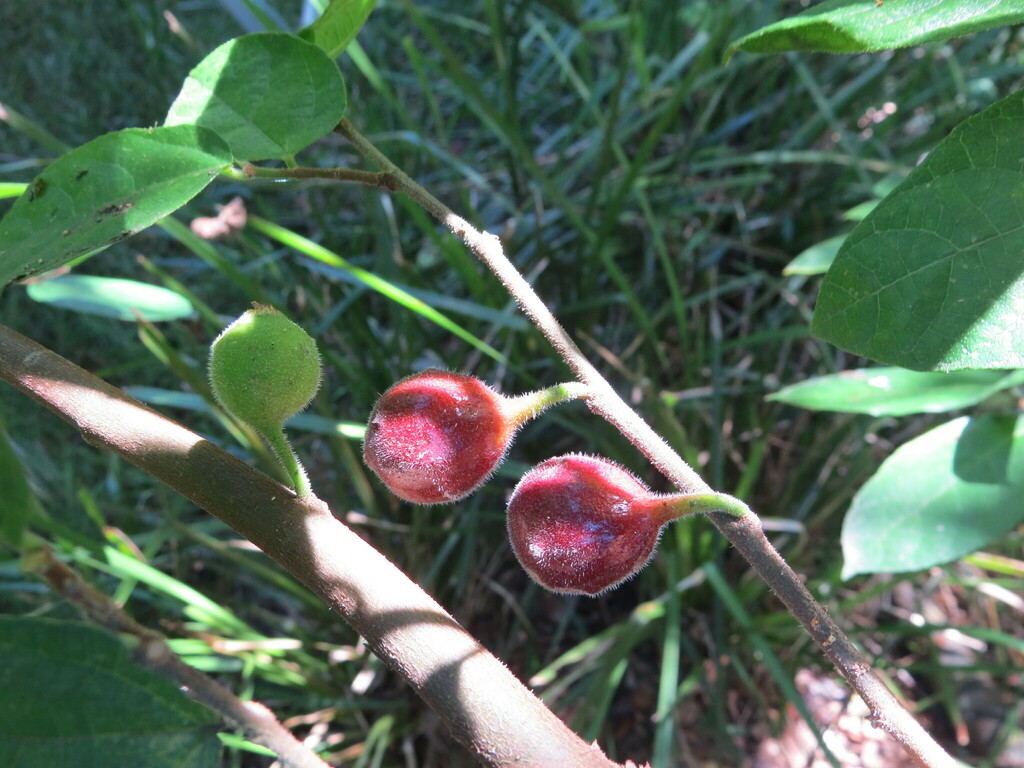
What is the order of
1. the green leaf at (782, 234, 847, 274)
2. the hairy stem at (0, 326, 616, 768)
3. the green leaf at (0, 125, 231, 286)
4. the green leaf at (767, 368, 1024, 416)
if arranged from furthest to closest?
the green leaf at (782, 234, 847, 274)
the green leaf at (767, 368, 1024, 416)
the green leaf at (0, 125, 231, 286)
the hairy stem at (0, 326, 616, 768)

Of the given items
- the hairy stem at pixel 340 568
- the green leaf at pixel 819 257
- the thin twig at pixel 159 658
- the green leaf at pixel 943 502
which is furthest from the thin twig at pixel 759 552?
the green leaf at pixel 819 257

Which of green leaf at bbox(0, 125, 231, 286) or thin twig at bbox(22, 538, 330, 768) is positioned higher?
green leaf at bbox(0, 125, 231, 286)

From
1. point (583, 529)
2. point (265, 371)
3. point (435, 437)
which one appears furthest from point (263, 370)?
point (583, 529)

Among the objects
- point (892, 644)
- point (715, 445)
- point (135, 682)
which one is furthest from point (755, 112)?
point (135, 682)

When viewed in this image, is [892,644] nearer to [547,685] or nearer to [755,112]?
[547,685]

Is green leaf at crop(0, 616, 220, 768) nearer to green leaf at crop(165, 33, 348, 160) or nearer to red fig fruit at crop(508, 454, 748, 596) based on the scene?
red fig fruit at crop(508, 454, 748, 596)

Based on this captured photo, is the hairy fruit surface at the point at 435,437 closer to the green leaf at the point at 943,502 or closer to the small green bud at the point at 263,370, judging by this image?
the small green bud at the point at 263,370

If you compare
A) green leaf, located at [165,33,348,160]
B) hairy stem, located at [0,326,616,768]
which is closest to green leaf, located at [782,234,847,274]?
green leaf, located at [165,33,348,160]

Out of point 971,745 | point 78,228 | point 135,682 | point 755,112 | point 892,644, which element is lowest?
point 971,745
